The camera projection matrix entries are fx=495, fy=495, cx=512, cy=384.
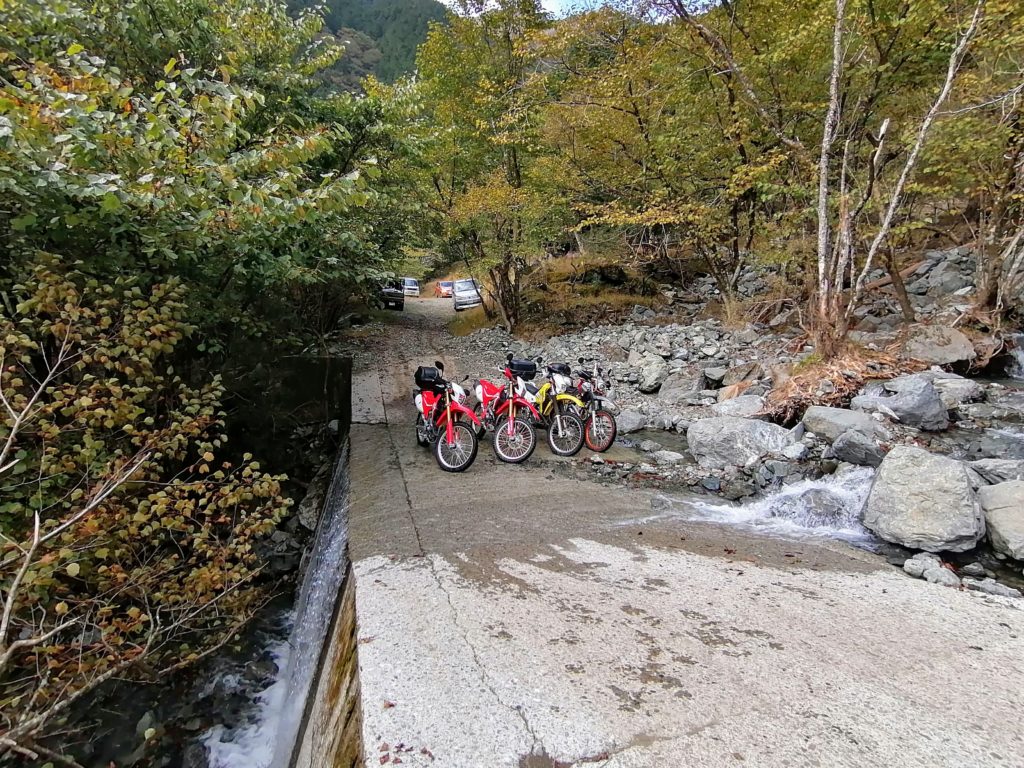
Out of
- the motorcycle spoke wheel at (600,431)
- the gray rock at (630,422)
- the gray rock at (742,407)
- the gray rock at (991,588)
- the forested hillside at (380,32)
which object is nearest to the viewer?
the gray rock at (991,588)

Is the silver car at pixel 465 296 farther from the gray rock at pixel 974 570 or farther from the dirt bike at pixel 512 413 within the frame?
the gray rock at pixel 974 570

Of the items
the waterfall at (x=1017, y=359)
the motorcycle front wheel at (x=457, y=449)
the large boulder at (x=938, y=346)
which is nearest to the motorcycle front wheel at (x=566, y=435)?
the motorcycle front wheel at (x=457, y=449)

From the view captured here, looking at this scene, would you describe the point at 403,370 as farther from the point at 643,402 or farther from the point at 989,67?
the point at 989,67

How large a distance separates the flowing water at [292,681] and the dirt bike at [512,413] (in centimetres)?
198

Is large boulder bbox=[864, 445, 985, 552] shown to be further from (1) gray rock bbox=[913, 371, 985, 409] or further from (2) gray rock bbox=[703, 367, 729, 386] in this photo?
(2) gray rock bbox=[703, 367, 729, 386]

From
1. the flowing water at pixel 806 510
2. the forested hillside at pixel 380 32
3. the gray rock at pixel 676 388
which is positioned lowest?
the flowing water at pixel 806 510

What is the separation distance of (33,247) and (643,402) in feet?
24.7

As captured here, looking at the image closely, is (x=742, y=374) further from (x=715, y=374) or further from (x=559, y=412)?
(x=559, y=412)

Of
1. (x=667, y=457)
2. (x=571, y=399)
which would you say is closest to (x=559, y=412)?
(x=571, y=399)

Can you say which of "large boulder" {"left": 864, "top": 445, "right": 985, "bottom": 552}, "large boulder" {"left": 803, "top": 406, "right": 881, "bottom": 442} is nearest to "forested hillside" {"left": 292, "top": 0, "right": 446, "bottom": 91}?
"large boulder" {"left": 803, "top": 406, "right": 881, "bottom": 442}

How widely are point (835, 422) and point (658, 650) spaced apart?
4593 mm

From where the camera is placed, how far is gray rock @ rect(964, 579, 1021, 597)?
330 centimetres

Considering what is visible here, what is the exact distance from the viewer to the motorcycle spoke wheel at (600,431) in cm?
621

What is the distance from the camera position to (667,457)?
620 centimetres
